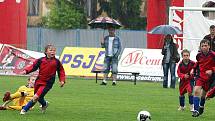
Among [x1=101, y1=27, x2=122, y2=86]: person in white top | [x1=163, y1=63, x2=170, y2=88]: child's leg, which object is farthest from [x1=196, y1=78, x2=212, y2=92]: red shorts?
[x1=101, y1=27, x2=122, y2=86]: person in white top

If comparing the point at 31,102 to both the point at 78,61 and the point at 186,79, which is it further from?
the point at 78,61

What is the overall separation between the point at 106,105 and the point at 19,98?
8.24 ft

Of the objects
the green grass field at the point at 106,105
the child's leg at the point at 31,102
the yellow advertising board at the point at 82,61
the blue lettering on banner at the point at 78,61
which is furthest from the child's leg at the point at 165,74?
the child's leg at the point at 31,102

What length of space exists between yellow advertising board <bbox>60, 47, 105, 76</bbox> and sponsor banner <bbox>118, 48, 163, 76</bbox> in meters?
1.01

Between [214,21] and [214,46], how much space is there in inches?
649

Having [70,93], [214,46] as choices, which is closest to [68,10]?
[70,93]

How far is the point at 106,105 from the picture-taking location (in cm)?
2016

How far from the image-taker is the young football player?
1827 centimetres

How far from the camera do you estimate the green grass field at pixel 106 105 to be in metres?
16.9

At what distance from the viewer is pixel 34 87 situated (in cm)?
1791

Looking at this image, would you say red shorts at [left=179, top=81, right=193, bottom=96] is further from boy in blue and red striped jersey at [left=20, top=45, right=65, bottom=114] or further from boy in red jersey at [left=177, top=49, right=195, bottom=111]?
boy in blue and red striped jersey at [left=20, top=45, right=65, bottom=114]

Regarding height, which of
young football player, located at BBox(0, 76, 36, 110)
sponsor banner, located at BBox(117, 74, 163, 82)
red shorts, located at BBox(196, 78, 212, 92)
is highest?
red shorts, located at BBox(196, 78, 212, 92)

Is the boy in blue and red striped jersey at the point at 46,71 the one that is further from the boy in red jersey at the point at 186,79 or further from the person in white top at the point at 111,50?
the person in white top at the point at 111,50

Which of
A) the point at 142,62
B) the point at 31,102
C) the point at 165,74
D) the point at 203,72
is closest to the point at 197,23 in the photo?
the point at 142,62
